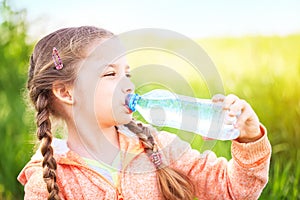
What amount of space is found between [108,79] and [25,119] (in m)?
1.87

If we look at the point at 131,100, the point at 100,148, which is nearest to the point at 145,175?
the point at 100,148

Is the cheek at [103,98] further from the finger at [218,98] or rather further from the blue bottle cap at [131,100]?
the finger at [218,98]

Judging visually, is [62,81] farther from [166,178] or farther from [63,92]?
[166,178]

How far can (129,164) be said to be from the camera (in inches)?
80.0

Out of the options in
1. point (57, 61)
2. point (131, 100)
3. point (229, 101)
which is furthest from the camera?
point (57, 61)

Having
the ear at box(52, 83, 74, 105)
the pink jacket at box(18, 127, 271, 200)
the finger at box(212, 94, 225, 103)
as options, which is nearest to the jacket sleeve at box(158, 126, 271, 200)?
the pink jacket at box(18, 127, 271, 200)

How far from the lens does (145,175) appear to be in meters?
2.03

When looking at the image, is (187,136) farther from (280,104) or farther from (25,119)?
(25,119)

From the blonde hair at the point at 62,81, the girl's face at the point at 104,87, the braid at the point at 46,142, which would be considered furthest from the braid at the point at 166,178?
the braid at the point at 46,142

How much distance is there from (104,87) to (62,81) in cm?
17

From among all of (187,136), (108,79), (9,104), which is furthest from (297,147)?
(9,104)

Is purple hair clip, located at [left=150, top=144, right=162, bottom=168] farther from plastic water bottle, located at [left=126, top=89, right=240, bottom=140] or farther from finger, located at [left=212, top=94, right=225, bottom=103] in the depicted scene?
finger, located at [left=212, top=94, right=225, bottom=103]

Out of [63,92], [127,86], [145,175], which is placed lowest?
[145,175]

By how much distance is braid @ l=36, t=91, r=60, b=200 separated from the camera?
1.92 meters
